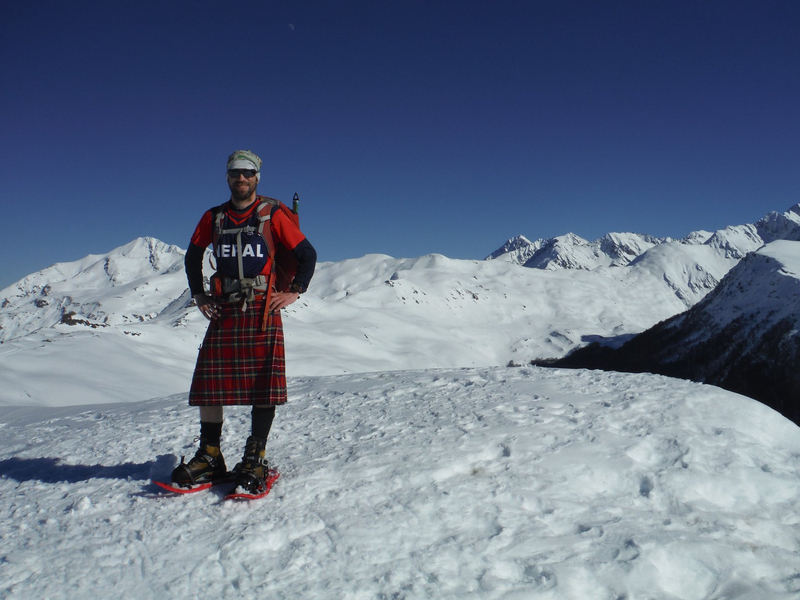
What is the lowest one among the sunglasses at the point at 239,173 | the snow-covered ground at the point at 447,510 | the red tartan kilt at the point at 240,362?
the snow-covered ground at the point at 447,510

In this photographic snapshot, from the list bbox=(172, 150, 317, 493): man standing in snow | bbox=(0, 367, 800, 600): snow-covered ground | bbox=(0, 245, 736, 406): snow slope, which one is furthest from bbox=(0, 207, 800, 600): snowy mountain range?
bbox=(0, 245, 736, 406): snow slope

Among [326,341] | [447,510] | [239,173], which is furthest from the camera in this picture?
[326,341]

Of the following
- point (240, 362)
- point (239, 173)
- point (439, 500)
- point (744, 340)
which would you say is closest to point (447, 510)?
point (439, 500)

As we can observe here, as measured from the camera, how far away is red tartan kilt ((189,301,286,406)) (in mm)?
5000

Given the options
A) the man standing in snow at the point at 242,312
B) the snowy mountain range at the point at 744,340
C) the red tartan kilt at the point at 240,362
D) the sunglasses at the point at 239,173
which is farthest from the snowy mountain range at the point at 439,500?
the snowy mountain range at the point at 744,340

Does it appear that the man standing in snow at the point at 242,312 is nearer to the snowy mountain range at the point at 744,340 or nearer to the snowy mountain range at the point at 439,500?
the snowy mountain range at the point at 439,500

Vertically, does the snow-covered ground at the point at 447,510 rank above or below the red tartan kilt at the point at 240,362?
below

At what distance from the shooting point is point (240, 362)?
16.5ft

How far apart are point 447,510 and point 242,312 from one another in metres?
2.70

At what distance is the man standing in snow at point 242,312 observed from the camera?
4.94 metres

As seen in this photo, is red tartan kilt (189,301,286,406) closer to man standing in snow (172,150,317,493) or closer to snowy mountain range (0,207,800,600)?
man standing in snow (172,150,317,493)

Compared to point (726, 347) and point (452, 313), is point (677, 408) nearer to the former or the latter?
point (726, 347)

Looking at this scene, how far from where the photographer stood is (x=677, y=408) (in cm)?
672

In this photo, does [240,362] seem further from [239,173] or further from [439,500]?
[439,500]
